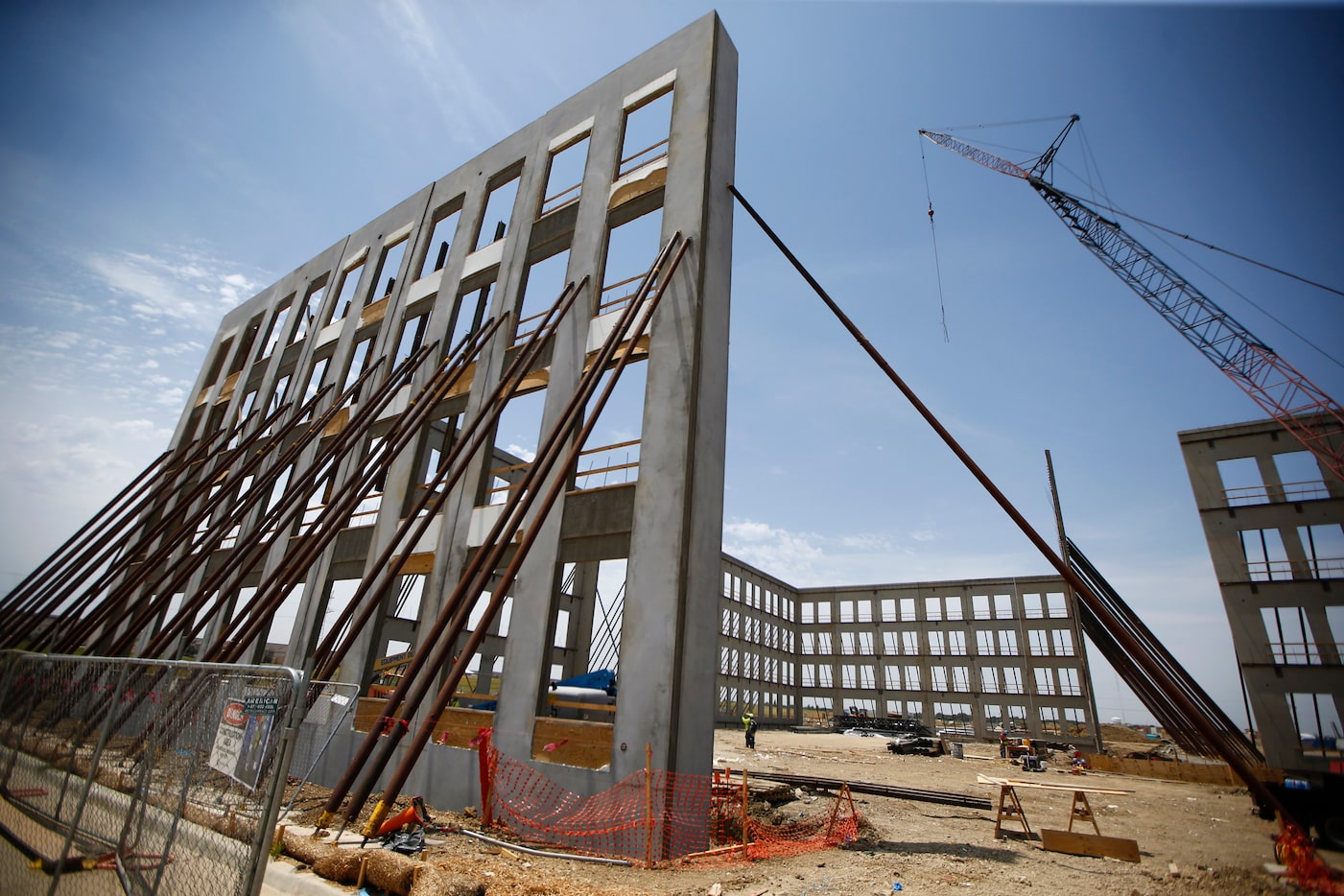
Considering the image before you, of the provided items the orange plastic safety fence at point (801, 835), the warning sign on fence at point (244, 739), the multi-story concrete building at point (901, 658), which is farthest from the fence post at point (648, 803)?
the multi-story concrete building at point (901, 658)

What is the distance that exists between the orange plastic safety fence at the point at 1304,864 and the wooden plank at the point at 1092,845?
4.60 metres

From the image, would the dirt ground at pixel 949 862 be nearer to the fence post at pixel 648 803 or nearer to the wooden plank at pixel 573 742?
the fence post at pixel 648 803

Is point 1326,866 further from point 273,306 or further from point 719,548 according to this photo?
point 273,306

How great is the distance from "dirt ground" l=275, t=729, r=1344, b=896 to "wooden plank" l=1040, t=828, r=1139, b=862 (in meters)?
0.15

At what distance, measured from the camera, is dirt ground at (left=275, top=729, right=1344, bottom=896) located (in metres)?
5.90

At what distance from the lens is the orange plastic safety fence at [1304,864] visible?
412 cm

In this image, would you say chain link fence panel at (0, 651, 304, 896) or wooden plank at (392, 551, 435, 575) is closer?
chain link fence panel at (0, 651, 304, 896)

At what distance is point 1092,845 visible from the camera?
9.14m

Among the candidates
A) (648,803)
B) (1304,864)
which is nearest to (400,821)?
(648,803)

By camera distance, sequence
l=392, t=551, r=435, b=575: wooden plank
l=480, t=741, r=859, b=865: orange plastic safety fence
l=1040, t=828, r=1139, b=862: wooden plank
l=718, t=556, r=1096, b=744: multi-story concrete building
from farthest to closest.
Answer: l=718, t=556, r=1096, b=744: multi-story concrete building, l=392, t=551, r=435, b=575: wooden plank, l=1040, t=828, r=1139, b=862: wooden plank, l=480, t=741, r=859, b=865: orange plastic safety fence

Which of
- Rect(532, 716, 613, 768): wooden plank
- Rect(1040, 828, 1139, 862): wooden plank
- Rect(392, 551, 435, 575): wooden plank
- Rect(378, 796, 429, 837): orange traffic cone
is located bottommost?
Rect(1040, 828, 1139, 862): wooden plank

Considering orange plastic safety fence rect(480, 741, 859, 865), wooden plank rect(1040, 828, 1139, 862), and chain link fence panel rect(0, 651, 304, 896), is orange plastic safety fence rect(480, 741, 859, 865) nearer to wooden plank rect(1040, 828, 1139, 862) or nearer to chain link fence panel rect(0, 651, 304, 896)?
wooden plank rect(1040, 828, 1139, 862)

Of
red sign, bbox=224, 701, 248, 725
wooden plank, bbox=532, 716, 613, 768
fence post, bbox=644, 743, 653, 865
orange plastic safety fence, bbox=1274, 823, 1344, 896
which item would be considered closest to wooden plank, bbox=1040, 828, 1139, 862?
orange plastic safety fence, bbox=1274, 823, 1344, 896

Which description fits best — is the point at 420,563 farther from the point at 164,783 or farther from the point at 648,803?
the point at 164,783
